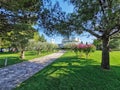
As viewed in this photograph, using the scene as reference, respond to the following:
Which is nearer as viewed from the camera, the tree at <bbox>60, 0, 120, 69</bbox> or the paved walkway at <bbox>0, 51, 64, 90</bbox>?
the paved walkway at <bbox>0, 51, 64, 90</bbox>

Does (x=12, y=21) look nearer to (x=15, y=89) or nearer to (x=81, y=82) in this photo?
(x=15, y=89)

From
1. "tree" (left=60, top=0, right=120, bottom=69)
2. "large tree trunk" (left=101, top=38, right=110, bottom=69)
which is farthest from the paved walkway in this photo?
"large tree trunk" (left=101, top=38, right=110, bottom=69)

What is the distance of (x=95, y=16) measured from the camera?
12555 millimetres

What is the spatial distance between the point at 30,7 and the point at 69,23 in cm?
438

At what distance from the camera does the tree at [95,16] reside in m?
11.5

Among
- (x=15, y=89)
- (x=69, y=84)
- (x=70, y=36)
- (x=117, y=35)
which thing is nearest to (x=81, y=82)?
(x=69, y=84)

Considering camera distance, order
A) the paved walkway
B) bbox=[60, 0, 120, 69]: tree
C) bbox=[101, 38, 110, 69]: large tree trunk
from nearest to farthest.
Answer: the paved walkway → bbox=[60, 0, 120, 69]: tree → bbox=[101, 38, 110, 69]: large tree trunk

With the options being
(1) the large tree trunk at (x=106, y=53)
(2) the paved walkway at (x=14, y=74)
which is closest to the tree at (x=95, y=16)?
(1) the large tree trunk at (x=106, y=53)

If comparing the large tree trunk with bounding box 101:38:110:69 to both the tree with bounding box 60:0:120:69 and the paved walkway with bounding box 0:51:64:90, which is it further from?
the paved walkway with bounding box 0:51:64:90

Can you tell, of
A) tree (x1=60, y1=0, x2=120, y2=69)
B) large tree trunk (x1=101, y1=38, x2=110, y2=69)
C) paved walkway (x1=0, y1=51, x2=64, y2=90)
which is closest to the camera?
paved walkway (x1=0, y1=51, x2=64, y2=90)

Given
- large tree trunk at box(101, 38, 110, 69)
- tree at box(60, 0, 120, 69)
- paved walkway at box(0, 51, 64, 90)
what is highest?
tree at box(60, 0, 120, 69)

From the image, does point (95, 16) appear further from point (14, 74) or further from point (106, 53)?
point (14, 74)

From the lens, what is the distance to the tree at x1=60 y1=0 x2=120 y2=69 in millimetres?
11535

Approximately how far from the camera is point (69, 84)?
10.0 m
